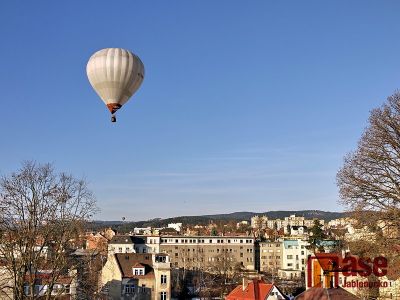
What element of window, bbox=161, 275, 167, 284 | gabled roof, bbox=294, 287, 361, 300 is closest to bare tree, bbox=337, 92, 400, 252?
gabled roof, bbox=294, 287, 361, 300

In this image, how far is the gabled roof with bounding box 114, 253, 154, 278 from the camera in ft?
140

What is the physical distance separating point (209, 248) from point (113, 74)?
76686 mm

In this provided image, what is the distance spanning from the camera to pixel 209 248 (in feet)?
326

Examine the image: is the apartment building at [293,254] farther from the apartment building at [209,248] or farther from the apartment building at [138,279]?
the apartment building at [138,279]

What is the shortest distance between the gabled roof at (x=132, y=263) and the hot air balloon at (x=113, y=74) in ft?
64.9

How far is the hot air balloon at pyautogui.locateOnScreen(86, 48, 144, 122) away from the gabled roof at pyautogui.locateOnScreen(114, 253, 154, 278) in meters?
19.8

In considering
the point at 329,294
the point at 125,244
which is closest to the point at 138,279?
the point at 329,294

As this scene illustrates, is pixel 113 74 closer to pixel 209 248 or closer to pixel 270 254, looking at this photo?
pixel 209 248

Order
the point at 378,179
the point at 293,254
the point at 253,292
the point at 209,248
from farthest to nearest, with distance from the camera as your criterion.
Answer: the point at 293,254 → the point at 209,248 → the point at 253,292 → the point at 378,179

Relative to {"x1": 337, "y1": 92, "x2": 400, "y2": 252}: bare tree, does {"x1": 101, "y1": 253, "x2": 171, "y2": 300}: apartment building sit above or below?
below

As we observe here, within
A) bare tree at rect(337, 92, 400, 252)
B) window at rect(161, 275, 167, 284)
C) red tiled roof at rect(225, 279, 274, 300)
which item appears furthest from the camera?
window at rect(161, 275, 167, 284)

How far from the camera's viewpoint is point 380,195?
22688mm

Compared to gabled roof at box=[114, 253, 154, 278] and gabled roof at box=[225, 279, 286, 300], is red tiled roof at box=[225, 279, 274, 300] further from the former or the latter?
gabled roof at box=[114, 253, 154, 278]

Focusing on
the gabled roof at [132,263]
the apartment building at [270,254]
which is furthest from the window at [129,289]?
the apartment building at [270,254]
